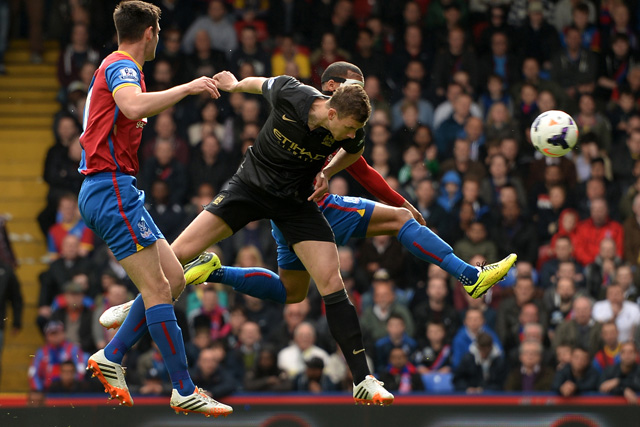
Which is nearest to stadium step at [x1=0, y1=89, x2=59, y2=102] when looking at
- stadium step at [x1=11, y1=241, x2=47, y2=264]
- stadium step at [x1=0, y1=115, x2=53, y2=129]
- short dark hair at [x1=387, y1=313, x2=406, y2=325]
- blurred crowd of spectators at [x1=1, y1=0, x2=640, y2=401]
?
stadium step at [x1=0, y1=115, x2=53, y2=129]

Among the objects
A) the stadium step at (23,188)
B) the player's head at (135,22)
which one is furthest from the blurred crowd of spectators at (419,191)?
the player's head at (135,22)

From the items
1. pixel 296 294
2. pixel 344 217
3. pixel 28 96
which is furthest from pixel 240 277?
pixel 28 96

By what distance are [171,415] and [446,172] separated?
457 centimetres

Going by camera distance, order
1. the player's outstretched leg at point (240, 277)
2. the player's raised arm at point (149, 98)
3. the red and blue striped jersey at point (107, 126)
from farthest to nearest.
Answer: the player's outstretched leg at point (240, 277) < the red and blue striped jersey at point (107, 126) < the player's raised arm at point (149, 98)

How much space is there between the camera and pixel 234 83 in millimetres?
7227

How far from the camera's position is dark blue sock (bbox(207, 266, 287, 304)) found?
26.5ft

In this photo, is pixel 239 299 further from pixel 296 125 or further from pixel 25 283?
pixel 296 125

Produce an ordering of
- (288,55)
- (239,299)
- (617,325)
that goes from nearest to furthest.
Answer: (617,325) < (239,299) < (288,55)

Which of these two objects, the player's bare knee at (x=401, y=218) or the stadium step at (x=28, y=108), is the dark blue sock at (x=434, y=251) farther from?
the stadium step at (x=28, y=108)

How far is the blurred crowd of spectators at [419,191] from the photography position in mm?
10984

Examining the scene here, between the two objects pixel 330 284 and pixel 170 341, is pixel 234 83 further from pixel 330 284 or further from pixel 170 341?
pixel 170 341

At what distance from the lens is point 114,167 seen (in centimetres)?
675

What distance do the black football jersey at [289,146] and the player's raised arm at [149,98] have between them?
2.65 ft

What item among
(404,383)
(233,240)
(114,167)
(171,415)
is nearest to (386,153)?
(233,240)
